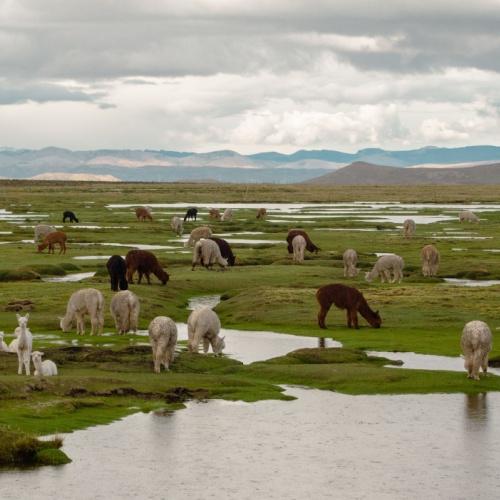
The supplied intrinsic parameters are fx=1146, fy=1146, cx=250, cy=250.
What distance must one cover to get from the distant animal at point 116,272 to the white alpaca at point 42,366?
57.0 feet

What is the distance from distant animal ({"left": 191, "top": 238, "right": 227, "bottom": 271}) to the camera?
59.3 meters

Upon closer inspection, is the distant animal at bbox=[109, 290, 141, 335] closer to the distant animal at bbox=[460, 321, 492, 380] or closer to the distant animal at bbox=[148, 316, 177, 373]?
the distant animal at bbox=[148, 316, 177, 373]

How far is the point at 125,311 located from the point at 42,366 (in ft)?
30.2

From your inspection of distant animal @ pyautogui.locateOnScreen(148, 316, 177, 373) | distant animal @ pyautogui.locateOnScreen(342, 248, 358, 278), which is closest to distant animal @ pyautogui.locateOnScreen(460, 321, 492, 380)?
distant animal @ pyautogui.locateOnScreen(148, 316, 177, 373)

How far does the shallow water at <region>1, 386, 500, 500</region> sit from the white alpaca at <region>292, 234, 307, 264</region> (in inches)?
1414

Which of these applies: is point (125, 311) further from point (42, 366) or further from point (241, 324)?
point (42, 366)

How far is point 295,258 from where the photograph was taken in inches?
2571

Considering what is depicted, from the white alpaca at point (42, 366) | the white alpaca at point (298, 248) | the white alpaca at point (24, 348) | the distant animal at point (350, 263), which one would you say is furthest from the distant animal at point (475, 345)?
the white alpaca at point (298, 248)

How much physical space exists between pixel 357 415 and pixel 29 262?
4003cm

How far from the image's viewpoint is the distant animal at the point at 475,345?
99.2ft

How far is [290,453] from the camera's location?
23438 millimetres

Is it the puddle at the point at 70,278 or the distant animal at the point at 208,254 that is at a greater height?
the distant animal at the point at 208,254

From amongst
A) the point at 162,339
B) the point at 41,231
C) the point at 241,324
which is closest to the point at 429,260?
the point at 241,324

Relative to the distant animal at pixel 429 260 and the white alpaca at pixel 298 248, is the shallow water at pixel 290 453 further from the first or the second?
the white alpaca at pixel 298 248
